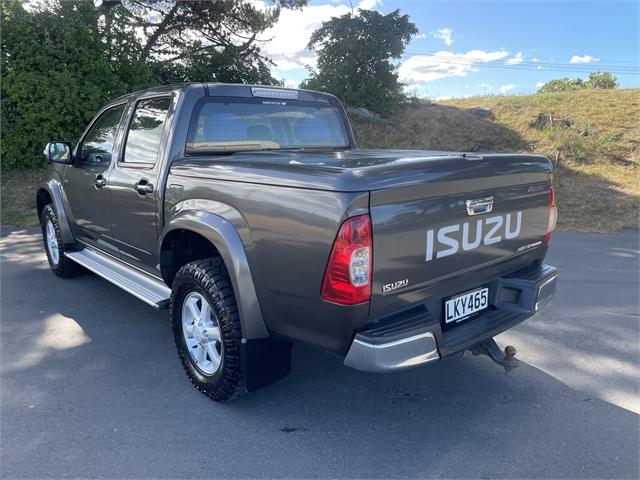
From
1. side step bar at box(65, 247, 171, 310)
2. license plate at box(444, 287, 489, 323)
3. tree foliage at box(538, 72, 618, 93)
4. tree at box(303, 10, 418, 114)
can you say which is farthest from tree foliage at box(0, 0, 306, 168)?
tree foliage at box(538, 72, 618, 93)

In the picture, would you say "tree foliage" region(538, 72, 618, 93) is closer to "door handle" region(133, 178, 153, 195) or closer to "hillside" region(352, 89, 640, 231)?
"hillside" region(352, 89, 640, 231)

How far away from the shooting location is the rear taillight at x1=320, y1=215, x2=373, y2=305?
2201mm

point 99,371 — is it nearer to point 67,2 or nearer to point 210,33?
point 67,2

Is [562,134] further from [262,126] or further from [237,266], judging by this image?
[237,266]

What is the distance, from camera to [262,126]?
3945mm

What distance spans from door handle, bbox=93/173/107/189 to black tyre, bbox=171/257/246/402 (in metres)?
1.49

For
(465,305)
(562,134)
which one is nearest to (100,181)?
(465,305)

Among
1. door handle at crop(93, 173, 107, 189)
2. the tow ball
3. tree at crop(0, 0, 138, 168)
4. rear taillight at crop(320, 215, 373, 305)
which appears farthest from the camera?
tree at crop(0, 0, 138, 168)

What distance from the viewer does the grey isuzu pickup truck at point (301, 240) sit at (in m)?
2.28

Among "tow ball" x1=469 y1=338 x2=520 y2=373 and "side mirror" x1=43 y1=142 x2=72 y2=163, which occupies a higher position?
"side mirror" x1=43 y1=142 x2=72 y2=163

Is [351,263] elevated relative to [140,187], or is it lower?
lower

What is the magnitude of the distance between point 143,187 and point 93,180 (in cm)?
107

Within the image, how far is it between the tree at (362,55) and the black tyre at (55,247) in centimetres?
930

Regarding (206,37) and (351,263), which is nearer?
(351,263)
